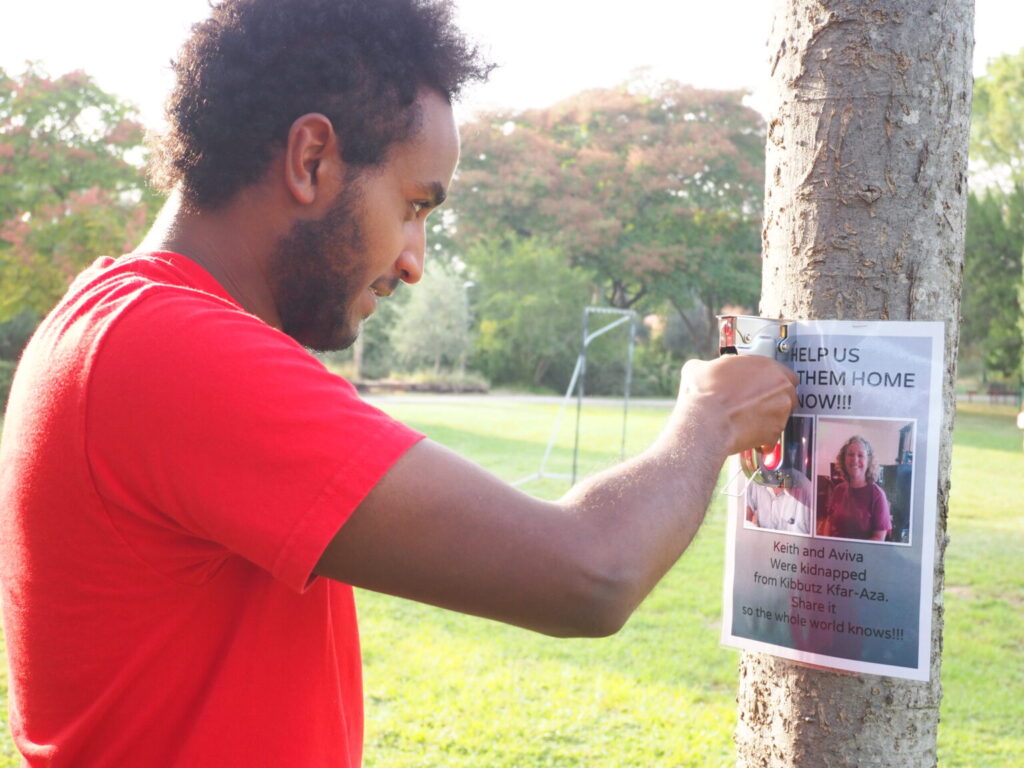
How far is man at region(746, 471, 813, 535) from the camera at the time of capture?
5.03ft

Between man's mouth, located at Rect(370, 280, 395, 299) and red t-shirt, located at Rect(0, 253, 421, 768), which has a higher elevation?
man's mouth, located at Rect(370, 280, 395, 299)

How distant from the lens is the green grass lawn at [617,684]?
405 centimetres

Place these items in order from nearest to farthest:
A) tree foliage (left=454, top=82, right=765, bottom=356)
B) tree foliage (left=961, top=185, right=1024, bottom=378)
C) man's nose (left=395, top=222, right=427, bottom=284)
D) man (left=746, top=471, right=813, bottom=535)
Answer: man's nose (left=395, top=222, right=427, bottom=284), man (left=746, top=471, right=813, bottom=535), tree foliage (left=961, top=185, right=1024, bottom=378), tree foliage (left=454, top=82, right=765, bottom=356)

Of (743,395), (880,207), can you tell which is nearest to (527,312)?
(880,207)

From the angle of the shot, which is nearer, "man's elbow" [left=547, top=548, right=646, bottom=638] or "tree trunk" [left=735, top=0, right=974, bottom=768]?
"man's elbow" [left=547, top=548, right=646, bottom=638]

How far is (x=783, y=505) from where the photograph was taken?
1555mm

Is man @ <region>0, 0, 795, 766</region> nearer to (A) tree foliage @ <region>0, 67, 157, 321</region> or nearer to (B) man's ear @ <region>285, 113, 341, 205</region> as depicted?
(B) man's ear @ <region>285, 113, 341, 205</region>

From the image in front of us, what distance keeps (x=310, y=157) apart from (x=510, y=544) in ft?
1.92

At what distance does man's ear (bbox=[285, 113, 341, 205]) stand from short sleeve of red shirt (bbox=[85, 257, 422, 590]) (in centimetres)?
30

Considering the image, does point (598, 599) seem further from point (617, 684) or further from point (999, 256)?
point (999, 256)

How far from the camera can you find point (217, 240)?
1319 millimetres

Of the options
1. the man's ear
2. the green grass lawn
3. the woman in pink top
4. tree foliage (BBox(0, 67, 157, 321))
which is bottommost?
the green grass lawn

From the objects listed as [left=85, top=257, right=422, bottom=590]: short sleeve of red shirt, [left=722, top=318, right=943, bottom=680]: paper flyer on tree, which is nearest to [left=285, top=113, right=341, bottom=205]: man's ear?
[left=85, top=257, right=422, bottom=590]: short sleeve of red shirt

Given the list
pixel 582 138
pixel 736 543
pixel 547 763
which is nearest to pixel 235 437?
pixel 736 543
